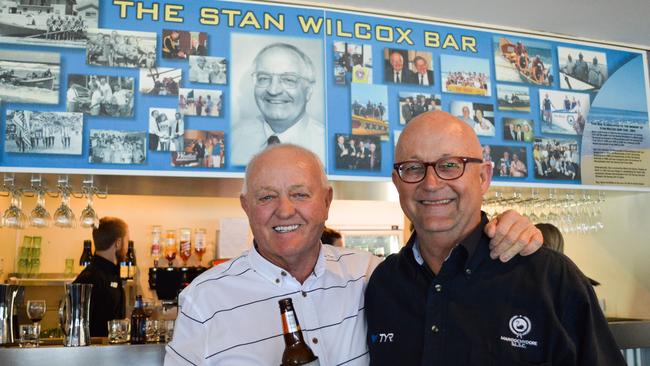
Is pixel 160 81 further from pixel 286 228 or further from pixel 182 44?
pixel 286 228

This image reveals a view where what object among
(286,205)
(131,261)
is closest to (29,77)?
(286,205)

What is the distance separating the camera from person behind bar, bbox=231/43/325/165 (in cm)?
311

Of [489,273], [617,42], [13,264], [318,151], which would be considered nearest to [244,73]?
[318,151]

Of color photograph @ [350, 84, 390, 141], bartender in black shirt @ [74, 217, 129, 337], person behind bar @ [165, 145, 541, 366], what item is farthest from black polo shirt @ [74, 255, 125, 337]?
person behind bar @ [165, 145, 541, 366]

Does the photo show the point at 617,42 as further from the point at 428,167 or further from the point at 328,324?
the point at 328,324

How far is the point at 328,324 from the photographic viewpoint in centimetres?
178

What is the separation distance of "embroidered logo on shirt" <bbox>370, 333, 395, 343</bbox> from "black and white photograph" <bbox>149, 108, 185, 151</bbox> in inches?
64.3

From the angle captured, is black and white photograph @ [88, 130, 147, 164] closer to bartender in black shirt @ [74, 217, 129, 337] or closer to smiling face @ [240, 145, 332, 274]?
smiling face @ [240, 145, 332, 274]

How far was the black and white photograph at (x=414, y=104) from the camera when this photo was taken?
3299 millimetres

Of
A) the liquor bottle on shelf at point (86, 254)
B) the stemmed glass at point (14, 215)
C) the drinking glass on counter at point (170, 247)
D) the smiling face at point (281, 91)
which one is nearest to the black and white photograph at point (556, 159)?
the smiling face at point (281, 91)

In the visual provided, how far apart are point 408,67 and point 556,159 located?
1.04 metres

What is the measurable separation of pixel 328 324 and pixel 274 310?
17cm

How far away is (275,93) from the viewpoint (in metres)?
3.14

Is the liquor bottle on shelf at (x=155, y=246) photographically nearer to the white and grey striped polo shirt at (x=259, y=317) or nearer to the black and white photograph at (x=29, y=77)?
the black and white photograph at (x=29, y=77)
